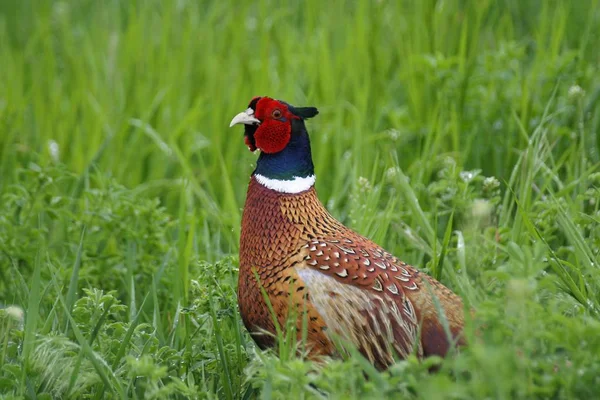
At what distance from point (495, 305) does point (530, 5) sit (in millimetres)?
4021

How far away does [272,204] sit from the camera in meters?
3.29

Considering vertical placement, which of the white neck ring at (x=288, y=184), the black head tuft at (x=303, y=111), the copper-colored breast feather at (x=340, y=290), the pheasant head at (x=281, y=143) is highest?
the black head tuft at (x=303, y=111)

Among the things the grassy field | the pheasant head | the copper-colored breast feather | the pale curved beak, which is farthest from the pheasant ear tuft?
the grassy field

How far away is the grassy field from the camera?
8.59 ft

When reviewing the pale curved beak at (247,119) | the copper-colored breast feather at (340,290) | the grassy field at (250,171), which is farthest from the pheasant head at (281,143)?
the grassy field at (250,171)

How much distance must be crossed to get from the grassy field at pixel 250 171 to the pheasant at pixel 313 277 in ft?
0.46

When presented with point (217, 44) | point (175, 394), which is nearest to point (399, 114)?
point (217, 44)

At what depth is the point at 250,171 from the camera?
4914mm

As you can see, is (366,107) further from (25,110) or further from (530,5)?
(25,110)

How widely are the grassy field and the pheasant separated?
0.46ft

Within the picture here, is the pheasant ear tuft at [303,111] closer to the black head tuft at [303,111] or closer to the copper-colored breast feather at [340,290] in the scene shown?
the black head tuft at [303,111]

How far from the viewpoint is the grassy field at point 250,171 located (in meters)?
2.62

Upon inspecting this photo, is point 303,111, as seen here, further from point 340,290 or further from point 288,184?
point 340,290

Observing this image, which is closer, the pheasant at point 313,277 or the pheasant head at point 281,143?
the pheasant at point 313,277
